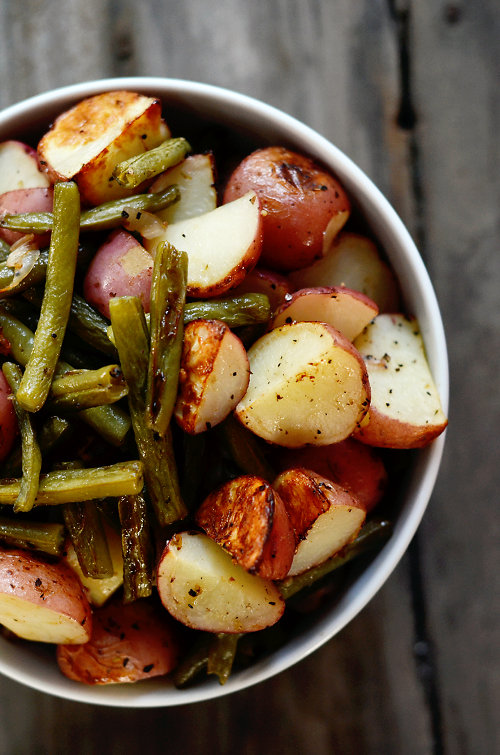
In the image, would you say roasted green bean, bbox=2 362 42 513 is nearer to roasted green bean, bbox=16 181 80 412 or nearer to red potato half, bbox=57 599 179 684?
roasted green bean, bbox=16 181 80 412

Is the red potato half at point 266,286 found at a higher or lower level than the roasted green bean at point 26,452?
higher

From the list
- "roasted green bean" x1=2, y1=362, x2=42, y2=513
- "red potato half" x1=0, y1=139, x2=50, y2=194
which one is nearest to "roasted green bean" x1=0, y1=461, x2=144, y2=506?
"roasted green bean" x1=2, y1=362, x2=42, y2=513

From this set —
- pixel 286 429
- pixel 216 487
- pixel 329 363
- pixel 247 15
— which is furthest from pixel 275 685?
pixel 247 15

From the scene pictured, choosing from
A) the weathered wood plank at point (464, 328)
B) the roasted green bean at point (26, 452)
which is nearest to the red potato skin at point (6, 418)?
the roasted green bean at point (26, 452)

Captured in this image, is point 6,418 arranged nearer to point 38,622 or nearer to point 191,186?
point 38,622

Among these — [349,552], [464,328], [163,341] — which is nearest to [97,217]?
[163,341]

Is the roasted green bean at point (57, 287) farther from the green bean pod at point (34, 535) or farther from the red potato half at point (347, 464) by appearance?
the red potato half at point (347, 464)

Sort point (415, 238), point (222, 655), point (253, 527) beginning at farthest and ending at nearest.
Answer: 1. point (415, 238)
2. point (222, 655)
3. point (253, 527)
